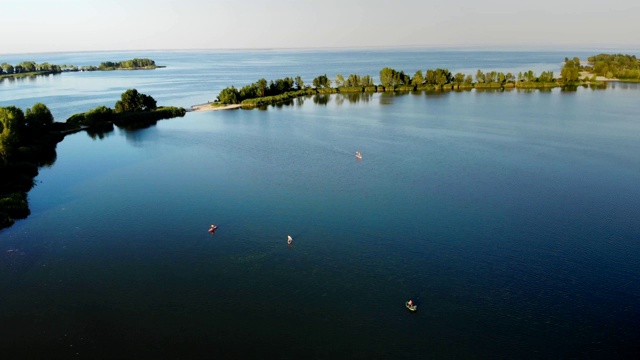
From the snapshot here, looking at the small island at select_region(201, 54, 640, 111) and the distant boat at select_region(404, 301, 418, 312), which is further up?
the small island at select_region(201, 54, 640, 111)

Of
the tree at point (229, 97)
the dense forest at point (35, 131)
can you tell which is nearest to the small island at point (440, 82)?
the tree at point (229, 97)

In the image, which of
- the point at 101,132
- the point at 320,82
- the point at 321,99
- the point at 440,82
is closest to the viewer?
the point at 101,132

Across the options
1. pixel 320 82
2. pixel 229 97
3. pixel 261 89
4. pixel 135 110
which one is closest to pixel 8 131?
pixel 135 110

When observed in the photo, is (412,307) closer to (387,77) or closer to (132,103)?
(132,103)

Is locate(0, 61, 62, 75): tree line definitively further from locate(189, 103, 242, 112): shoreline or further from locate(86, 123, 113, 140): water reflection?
locate(86, 123, 113, 140): water reflection

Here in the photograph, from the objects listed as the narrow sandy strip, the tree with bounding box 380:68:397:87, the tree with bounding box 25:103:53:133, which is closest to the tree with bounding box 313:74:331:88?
the tree with bounding box 380:68:397:87

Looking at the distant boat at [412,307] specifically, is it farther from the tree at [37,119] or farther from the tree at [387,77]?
the tree at [387,77]

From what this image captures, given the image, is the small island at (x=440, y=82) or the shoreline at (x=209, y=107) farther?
the small island at (x=440, y=82)

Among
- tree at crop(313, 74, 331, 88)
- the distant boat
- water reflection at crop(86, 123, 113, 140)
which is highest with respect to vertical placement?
tree at crop(313, 74, 331, 88)
